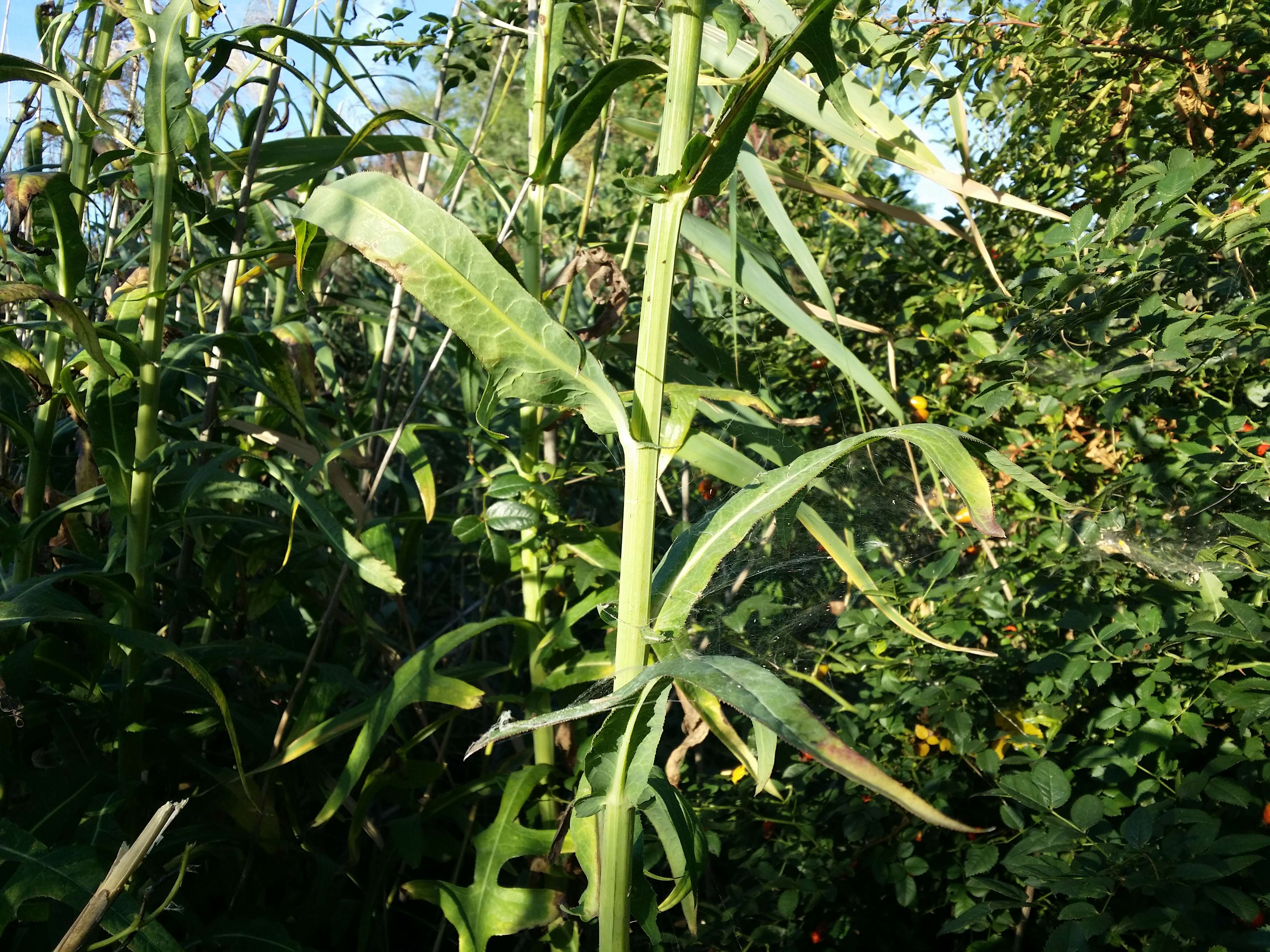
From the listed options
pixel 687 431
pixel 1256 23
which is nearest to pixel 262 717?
pixel 687 431

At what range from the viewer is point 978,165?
6.01 ft

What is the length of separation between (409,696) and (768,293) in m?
0.76

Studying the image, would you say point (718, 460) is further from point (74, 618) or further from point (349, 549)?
point (74, 618)

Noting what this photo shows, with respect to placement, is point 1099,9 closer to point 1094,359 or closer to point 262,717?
point 1094,359

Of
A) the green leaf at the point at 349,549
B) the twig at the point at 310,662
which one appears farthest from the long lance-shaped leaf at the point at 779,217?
the green leaf at the point at 349,549

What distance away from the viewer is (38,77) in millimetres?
A: 1188

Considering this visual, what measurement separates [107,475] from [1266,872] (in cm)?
151

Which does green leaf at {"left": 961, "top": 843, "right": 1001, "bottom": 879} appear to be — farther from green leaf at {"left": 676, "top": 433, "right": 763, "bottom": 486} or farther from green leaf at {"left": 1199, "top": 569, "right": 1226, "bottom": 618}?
green leaf at {"left": 676, "top": 433, "right": 763, "bottom": 486}

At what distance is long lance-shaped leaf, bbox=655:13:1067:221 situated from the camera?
1259mm

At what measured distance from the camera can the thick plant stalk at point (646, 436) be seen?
82cm

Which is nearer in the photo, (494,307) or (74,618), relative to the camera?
(494,307)

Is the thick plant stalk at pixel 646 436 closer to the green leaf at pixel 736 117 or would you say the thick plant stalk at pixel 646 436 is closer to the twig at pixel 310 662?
the green leaf at pixel 736 117

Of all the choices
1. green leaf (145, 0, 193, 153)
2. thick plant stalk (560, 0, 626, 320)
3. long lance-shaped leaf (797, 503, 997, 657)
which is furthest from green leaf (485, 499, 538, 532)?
green leaf (145, 0, 193, 153)

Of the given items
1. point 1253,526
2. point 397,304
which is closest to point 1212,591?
point 1253,526
